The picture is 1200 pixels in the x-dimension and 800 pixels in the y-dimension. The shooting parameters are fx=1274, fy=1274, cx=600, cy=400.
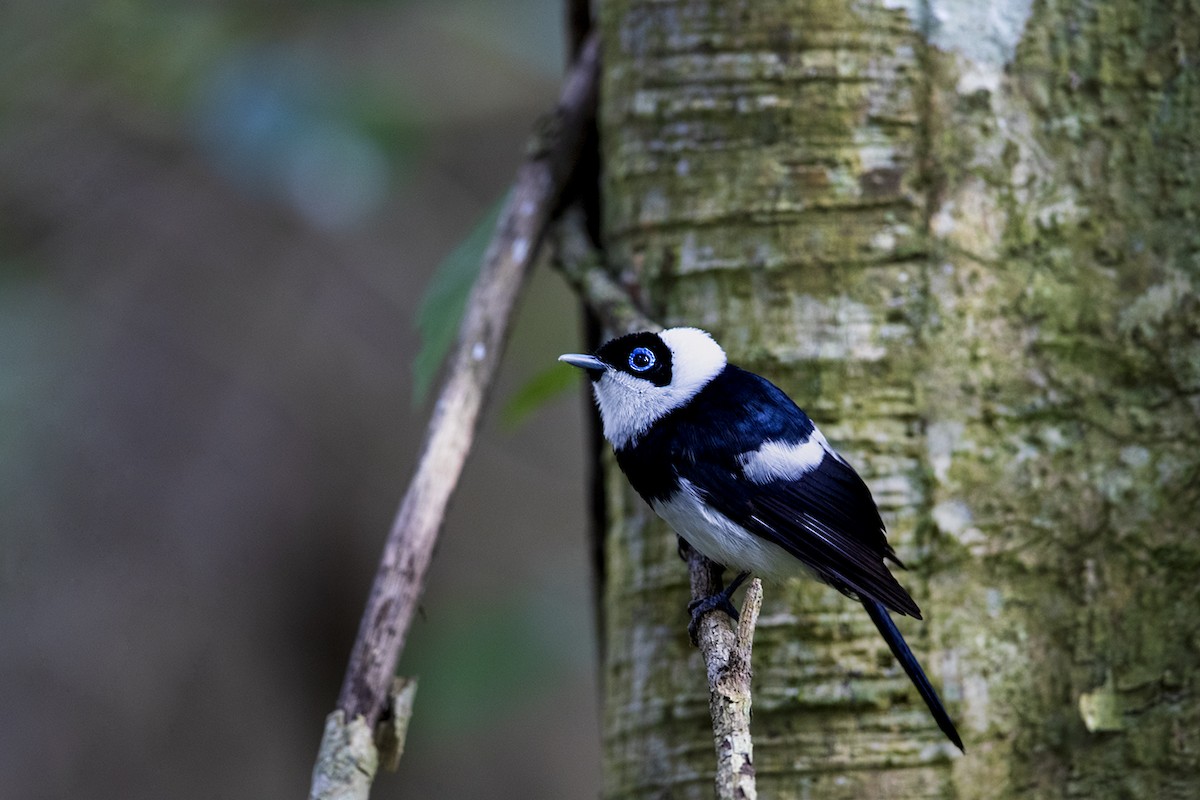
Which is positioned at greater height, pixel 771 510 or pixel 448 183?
pixel 448 183

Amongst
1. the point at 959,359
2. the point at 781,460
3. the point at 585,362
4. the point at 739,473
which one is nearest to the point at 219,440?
the point at 585,362

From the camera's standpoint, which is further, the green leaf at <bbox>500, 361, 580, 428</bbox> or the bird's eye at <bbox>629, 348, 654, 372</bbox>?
the green leaf at <bbox>500, 361, 580, 428</bbox>

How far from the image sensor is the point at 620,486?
3051mm

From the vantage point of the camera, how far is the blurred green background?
591 centimetres

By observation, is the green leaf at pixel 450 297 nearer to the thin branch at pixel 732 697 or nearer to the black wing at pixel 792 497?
the black wing at pixel 792 497

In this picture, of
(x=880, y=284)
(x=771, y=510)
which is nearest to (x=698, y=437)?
(x=771, y=510)

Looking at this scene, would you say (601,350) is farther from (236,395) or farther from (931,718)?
(236,395)

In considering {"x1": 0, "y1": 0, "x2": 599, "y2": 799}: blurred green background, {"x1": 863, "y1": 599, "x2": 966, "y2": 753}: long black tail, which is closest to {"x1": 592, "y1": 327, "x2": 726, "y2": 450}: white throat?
{"x1": 863, "y1": 599, "x2": 966, "y2": 753}: long black tail

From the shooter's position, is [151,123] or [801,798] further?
[151,123]

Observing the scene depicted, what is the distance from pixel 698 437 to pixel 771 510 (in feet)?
0.79

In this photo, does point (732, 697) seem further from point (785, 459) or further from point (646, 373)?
point (646, 373)

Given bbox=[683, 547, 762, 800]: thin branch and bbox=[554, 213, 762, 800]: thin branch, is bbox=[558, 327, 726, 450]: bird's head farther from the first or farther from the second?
bbox=[683, 547, 762, 800]: thin branch

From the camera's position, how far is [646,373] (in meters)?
2.93

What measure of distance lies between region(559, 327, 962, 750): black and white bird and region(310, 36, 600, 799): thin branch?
9.6 inches
